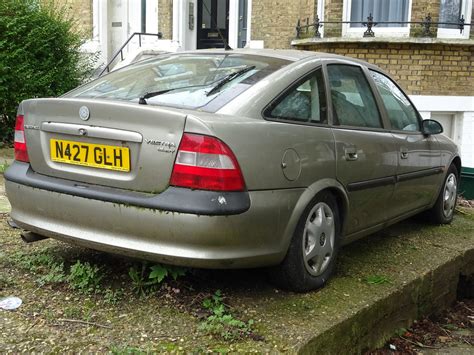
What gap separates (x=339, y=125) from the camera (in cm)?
367

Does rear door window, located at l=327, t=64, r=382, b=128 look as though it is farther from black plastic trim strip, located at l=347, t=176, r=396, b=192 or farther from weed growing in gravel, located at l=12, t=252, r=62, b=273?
weed growing in gravel, located at l=12, t=252, r=62, b=273

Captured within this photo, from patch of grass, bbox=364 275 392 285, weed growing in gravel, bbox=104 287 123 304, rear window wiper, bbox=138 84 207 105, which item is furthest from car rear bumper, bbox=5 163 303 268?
patch of grass, bbox=364 275 392 285

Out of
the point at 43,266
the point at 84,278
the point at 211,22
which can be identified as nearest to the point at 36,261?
the point at 43,266

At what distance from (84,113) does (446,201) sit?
363cm

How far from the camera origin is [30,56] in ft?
30.6

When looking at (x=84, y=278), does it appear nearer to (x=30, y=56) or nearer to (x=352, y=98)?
(x=352, y=98)

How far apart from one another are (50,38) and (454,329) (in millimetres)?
7921

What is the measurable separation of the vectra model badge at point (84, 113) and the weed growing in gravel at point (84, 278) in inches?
32.9

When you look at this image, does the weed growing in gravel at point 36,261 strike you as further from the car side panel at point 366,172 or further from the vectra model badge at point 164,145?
the car side panel at point 366,172

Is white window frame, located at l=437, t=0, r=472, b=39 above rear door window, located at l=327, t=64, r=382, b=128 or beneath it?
above

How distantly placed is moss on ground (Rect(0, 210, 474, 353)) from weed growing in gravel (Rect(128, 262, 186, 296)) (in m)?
0.05

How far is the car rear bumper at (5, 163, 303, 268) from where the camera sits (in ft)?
9.21

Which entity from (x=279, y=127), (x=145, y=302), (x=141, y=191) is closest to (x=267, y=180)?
(x=279, y=127)

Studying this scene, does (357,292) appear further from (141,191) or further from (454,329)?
(141,191)
